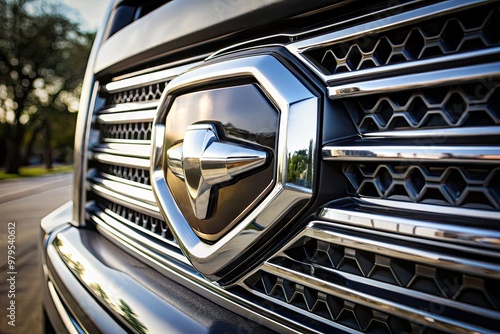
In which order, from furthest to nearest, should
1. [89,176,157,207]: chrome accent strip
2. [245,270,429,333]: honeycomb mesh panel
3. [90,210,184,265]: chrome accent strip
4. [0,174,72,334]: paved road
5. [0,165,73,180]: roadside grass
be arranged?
[0,165,73,180]: roadside grass
[0,174,72,334]: paved road
[89,176,157,207]: chrome accent strip
[90,210,184,265]: chrome accent strip
[245,270,429,333]: honeycomb mesh panel

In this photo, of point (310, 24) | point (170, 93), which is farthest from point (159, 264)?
point (310, 24)

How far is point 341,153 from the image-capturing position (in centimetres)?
66

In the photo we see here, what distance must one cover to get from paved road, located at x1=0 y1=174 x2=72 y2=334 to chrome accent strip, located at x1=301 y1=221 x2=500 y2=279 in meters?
1.40

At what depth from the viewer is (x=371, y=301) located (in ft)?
2.04

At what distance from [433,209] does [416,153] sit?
8 centimetres

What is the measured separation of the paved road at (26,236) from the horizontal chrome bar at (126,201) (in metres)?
0.38

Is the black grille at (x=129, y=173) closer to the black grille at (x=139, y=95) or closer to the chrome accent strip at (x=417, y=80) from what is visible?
the black grille at (x=139, y=95)

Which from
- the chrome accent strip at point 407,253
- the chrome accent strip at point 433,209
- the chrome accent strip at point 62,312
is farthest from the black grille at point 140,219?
the chrome accent strip at point 433,209

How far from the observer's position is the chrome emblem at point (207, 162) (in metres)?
0.79

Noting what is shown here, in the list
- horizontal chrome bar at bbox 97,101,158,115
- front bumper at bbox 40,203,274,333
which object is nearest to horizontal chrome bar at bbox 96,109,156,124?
horizontal chrome bar at bbox 97,101,158,115

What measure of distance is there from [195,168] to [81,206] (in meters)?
1.00

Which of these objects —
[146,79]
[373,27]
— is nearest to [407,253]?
[373,27]

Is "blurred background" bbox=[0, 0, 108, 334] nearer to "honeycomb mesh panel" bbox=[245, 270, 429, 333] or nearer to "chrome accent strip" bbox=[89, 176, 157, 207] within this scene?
"chrome accent strip" bbox=[89, 176, 157, 207]

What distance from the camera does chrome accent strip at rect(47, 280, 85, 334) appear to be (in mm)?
1200
